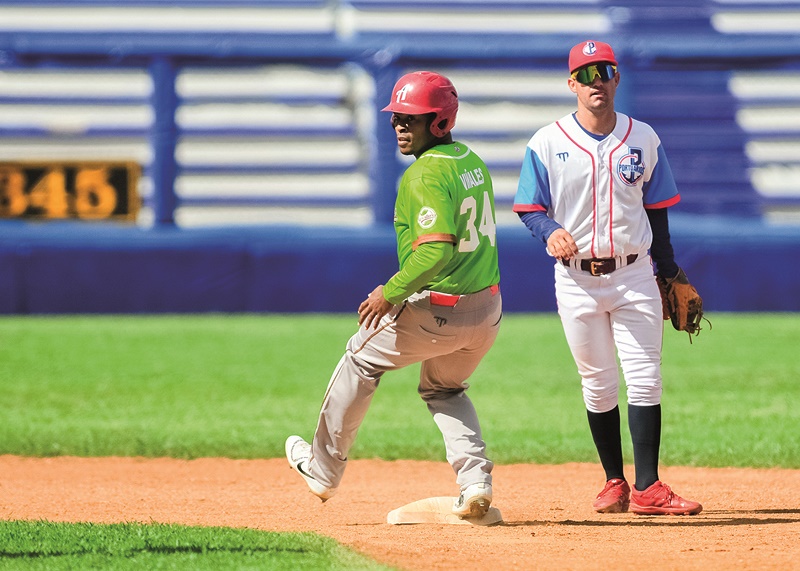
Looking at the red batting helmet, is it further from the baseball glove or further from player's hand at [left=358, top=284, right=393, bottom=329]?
the baseball glove

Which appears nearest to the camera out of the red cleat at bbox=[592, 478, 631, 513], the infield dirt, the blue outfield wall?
the infield dirt

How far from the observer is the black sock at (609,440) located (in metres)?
5.07

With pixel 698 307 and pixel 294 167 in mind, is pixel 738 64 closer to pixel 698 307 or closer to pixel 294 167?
pixel 294 167

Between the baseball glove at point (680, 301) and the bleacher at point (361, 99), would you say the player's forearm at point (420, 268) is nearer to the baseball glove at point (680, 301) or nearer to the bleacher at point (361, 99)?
the baseball glove at point (680, 301)

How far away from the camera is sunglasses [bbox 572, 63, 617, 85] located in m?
4.82

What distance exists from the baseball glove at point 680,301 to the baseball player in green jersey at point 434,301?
2.84 ft

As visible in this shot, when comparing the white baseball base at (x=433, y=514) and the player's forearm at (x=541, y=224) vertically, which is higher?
the player's forearm at (x=541, y=224)

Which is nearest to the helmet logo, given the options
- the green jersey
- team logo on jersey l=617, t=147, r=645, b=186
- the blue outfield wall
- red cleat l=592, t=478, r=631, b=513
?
the green jersey

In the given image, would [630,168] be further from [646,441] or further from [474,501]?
[474,501]

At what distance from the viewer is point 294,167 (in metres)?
16.5

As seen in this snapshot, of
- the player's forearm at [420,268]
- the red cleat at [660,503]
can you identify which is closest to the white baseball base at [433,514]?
the red cleat at [660,503]

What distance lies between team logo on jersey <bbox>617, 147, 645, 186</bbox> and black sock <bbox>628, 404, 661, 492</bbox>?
2.87ft

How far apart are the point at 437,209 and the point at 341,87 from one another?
12954mm

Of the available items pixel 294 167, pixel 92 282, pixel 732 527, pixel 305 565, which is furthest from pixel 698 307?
pixel 294 167
